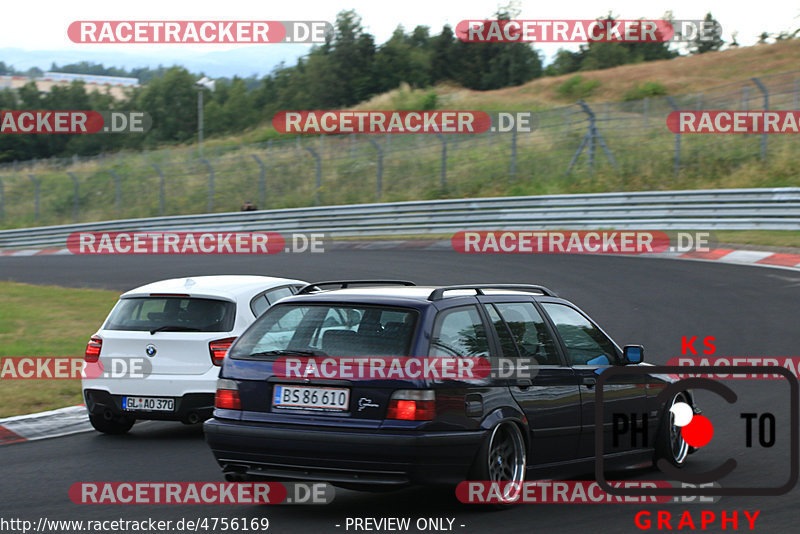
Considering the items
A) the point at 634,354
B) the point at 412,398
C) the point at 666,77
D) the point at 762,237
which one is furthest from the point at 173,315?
the point at 666,77

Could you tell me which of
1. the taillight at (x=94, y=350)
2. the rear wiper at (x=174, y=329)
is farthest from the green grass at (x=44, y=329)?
the rear wiper at (x=174, y=329)

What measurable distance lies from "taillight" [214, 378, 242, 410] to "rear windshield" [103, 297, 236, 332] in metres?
2.64

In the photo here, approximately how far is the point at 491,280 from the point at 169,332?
35.4ft

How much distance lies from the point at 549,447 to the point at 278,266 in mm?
17860

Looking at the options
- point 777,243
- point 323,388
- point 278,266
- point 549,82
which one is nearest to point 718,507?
point 323,388

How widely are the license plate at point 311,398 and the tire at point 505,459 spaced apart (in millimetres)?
836

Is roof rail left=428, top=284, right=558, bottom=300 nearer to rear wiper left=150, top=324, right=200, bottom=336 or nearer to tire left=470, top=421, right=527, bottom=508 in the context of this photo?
tire left=470, top=421, right=527, bottom=508

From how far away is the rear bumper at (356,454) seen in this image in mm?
5730

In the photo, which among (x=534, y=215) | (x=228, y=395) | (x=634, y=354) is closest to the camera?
(x=228, y=395)

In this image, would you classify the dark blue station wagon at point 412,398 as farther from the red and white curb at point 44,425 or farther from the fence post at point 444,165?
the fence post at point 444,165

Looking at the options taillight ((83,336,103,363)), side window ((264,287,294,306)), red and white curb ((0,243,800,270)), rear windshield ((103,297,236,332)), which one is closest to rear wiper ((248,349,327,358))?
rear windshield ((103,297,236,332))

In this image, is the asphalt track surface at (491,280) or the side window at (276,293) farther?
the side window at (276,293)

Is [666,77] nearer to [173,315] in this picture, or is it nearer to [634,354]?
[173,315]

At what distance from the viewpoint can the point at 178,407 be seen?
352 inches
